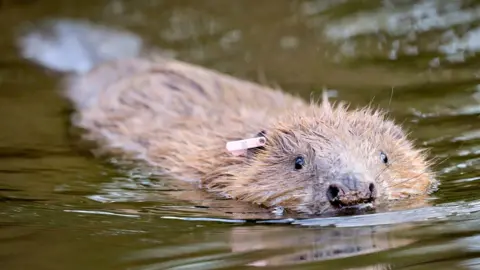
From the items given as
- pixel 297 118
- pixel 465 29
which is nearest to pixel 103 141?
pixel 297 118

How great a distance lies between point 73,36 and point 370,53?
2.57 meters

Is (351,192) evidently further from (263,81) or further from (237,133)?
(263,81)

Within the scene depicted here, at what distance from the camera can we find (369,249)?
3.54 metres

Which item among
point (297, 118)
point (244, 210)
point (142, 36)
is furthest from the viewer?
point (142, 36)

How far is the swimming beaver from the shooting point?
4.54 metres

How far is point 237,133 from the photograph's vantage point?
18.3 ft

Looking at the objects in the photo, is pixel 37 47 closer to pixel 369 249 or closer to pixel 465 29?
pixel 465 29

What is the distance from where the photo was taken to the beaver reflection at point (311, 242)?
350 cm

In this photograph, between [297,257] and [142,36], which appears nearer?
[297,257]

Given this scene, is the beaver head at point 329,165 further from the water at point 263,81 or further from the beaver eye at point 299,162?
the water at point 263,81

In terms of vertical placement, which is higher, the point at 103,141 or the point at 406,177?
the point at 103,141

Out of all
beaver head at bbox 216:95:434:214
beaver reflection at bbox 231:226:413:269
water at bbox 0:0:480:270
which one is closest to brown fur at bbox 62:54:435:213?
beaver head at bbox 216:95:434:214

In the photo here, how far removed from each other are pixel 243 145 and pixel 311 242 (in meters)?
1.42

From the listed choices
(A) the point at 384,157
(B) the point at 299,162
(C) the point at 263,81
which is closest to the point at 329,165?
(B) the point at 299,162
